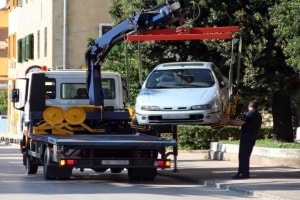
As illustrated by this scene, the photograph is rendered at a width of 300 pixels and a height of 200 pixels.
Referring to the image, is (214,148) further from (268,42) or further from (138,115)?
(138,115)

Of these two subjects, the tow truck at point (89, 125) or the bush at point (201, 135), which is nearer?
the tow truck at point (89, 125)

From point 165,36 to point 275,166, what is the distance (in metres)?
6.15

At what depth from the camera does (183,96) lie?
2086 centimetres

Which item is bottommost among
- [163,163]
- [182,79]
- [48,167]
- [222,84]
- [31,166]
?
[31,166]

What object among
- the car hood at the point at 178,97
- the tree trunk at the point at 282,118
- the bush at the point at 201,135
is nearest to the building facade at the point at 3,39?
the bush at the point at 201,135

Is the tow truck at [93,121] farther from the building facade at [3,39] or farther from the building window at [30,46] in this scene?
the building facade at [3,39]

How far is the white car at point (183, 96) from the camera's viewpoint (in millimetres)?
20547

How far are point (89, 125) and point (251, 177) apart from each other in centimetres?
399

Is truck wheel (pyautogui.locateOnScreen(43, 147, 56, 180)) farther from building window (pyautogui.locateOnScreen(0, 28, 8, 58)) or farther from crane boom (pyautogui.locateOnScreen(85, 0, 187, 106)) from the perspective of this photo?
building window (pyautogui.locateOnScreen(0, 28, 8, 58))

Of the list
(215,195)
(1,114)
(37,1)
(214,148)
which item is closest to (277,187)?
(215,195)

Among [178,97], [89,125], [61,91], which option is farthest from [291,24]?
[61,91]

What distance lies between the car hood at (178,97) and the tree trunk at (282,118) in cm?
719

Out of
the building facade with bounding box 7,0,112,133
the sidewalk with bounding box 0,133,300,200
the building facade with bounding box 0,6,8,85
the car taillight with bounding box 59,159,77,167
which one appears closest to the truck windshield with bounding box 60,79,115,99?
the sidewalk with bounding box 0,133,300,200

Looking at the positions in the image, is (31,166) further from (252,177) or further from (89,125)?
(252,177)
